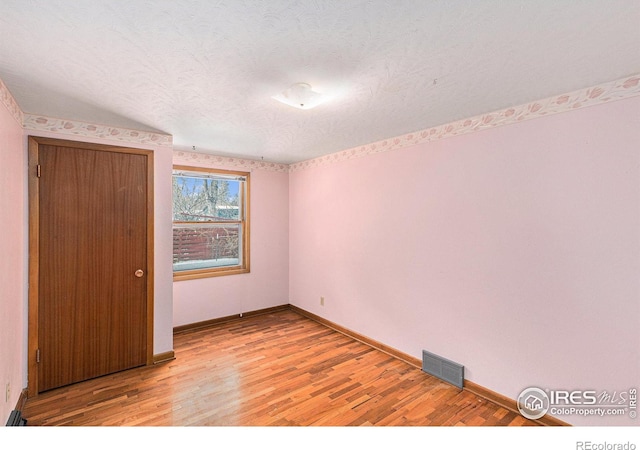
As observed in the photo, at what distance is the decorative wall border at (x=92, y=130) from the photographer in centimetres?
241

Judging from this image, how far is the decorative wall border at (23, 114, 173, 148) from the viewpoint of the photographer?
7.90ft

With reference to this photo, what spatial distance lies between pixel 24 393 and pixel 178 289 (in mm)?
1606

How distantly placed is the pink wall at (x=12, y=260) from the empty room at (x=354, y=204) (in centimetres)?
3

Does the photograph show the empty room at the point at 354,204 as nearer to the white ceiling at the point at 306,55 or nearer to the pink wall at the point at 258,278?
the white ceiling at the point at 306,55

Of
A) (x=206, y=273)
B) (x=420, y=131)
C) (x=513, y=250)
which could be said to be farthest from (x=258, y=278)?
(x=513, y=250)

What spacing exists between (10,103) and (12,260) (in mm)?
1067

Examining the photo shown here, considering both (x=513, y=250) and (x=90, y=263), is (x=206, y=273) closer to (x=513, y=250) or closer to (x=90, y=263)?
(x=90, y=263)

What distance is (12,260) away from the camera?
2.08 meters

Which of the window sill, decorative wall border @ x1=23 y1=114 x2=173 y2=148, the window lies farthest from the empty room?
the window

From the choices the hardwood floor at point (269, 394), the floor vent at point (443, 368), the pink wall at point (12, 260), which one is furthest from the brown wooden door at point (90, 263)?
the floor vent at point (443, 368)

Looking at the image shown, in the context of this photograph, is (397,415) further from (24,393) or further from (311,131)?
(24,393)

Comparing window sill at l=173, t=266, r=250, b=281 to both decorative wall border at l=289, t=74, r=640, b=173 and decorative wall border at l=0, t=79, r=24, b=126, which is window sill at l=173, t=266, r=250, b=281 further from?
decorative wall border at l=289, t=74, r=640, b=173

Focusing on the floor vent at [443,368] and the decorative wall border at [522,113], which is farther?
the floor vent at [443,368]

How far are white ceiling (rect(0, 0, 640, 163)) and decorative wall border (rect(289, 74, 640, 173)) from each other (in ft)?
0.24
